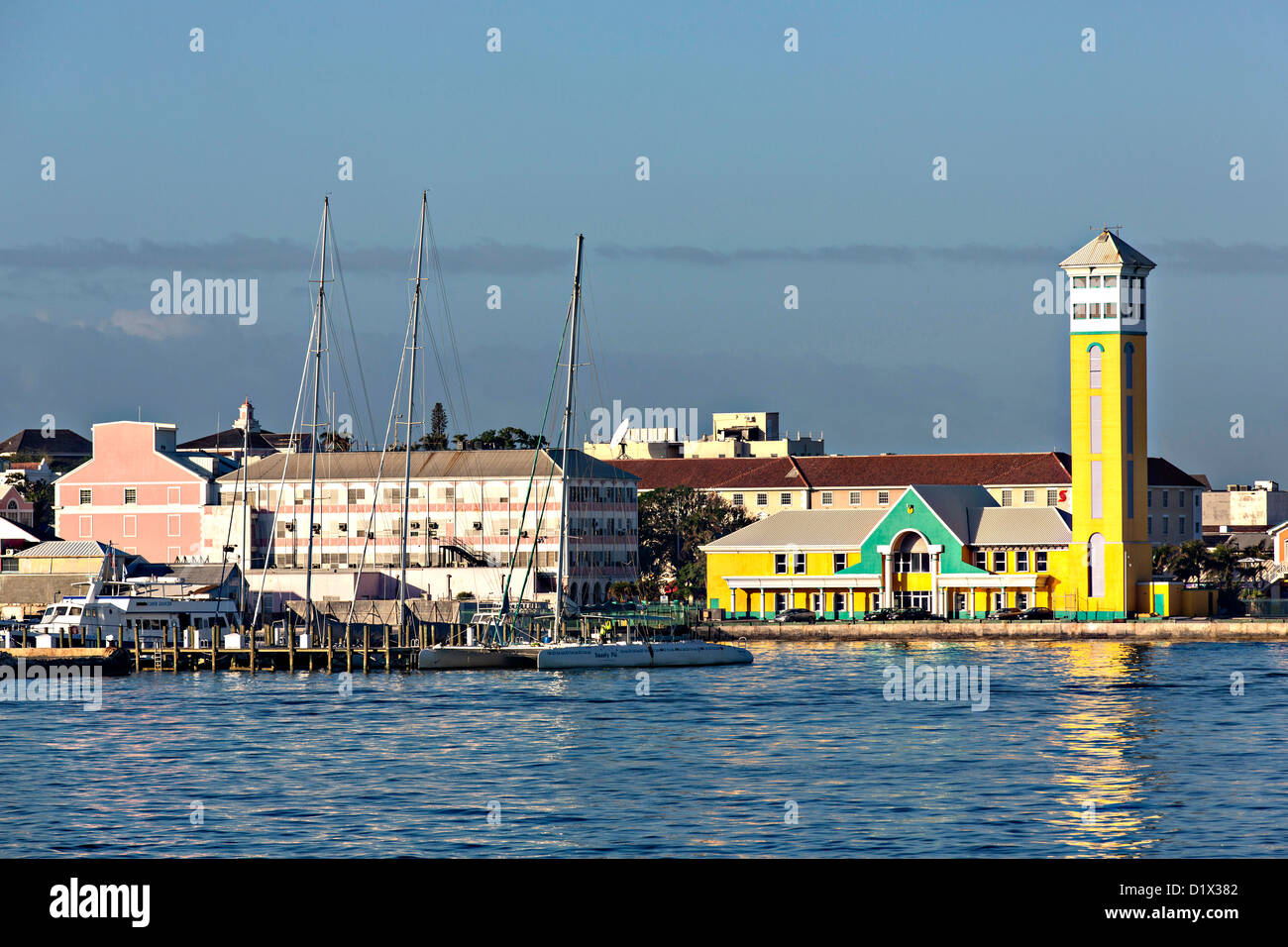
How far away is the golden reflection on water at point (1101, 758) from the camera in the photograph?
30656 mm

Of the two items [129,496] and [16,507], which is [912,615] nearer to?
[129,496]

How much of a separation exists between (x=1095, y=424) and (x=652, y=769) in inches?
2701

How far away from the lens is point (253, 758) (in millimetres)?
44719

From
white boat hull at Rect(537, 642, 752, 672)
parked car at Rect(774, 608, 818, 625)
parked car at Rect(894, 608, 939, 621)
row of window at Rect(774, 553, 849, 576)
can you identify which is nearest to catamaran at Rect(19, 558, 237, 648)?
white boat hull at Rect(537, 642, 752, 672)

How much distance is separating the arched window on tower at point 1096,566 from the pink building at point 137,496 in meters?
62.5

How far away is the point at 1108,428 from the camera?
104 metres

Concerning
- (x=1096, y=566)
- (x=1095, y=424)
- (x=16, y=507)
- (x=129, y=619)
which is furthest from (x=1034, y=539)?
(x=16, y=507)

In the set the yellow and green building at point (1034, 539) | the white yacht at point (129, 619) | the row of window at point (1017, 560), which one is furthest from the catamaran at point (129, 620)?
the row of window at point (1017, 560)

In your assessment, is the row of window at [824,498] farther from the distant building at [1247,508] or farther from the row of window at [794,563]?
the distant building at [1247,508]

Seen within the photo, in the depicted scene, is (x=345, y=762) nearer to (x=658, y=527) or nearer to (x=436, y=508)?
(x=436, y=508)

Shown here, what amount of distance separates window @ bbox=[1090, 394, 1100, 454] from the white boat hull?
104 ft

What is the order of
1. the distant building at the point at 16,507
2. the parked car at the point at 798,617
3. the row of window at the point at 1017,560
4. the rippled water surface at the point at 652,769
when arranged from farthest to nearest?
1. the distant building at the point at 16,507
2. the row of window at the point at 1017,560
3. the parked car at the point at 798,617
4. the rippled water surface at the point at 652,769
